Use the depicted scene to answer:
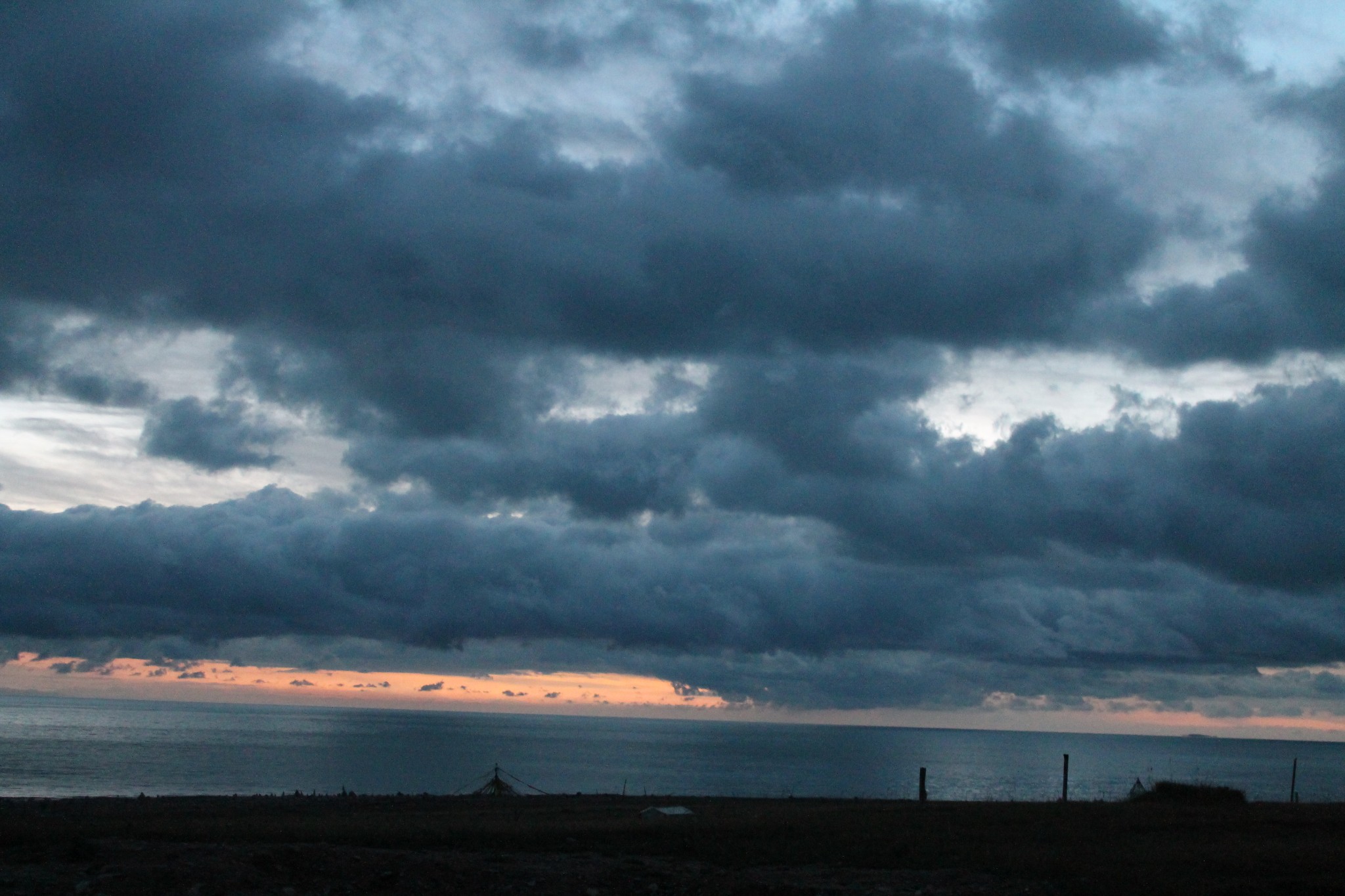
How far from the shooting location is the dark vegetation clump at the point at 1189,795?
40.6m

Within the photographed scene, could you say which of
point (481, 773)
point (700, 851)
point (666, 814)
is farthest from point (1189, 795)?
point (481, 773)

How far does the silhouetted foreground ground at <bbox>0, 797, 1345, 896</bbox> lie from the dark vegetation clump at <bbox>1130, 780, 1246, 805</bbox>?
190 centimetres

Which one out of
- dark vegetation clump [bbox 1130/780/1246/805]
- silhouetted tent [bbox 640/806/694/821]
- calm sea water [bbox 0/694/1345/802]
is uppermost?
dark vegetation clump [bbox 1130/780/1246/805]

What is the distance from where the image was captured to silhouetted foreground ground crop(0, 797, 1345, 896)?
19469 millimetres

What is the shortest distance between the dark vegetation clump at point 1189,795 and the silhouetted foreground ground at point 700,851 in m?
1.90

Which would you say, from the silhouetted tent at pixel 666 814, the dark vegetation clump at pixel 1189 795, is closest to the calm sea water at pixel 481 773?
the dark vegetation clump at pixel 1189 795

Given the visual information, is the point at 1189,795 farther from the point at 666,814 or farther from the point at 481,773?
the point at 481,773

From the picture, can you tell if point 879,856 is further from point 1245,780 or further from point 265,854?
point 1245,780

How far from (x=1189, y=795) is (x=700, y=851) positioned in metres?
25.2

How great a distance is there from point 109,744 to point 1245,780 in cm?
17015

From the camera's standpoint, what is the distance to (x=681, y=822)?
3200cm

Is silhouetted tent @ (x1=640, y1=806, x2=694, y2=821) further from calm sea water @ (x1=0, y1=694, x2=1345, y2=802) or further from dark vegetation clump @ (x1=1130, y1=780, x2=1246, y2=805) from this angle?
calm sea water @ (x1=0, y1=694, x2=1345, y2=802)

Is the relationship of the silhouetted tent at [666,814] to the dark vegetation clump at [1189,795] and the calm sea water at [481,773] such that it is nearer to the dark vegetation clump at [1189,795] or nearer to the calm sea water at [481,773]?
the dark vegetation clump at [1189,795]

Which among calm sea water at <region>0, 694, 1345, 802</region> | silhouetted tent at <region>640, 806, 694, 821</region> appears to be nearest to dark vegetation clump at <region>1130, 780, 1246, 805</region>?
silhouetted tent at <region>640, 806, 694, 821</region>
